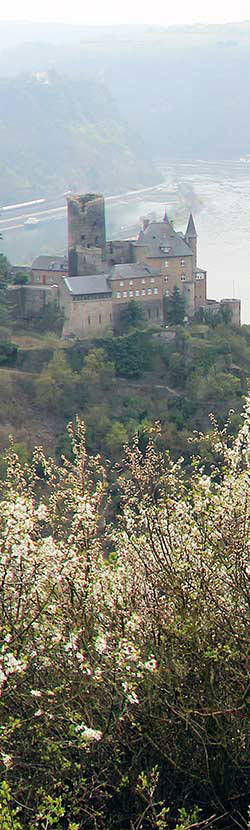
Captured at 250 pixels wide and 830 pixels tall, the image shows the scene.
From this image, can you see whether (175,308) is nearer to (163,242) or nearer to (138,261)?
(138,261)

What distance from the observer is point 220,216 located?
53.8m

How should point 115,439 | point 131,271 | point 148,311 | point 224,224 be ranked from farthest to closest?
point 224,224 → point 148,311 → point 131,271 → point 115,439

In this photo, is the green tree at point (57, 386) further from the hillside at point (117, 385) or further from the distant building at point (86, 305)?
the distant building at point (86, 305)

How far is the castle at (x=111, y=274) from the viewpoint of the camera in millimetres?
24766

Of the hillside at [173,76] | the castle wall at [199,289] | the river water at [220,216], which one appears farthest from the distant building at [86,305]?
the hillside at [173,76]

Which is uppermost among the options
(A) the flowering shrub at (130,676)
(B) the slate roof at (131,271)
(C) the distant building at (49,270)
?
(C) the distant building at (49,270)

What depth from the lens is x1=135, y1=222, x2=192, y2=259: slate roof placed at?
2553cm

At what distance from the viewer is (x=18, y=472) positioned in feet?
23.6

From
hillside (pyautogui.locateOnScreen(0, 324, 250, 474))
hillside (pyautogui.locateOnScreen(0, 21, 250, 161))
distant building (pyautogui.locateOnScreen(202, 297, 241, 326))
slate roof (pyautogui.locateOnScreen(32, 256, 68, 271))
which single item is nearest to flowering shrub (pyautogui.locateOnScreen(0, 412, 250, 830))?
hillside (pyautogui.locateOnScreen(0, 324, 250, 474))

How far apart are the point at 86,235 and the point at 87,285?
5.57 ft

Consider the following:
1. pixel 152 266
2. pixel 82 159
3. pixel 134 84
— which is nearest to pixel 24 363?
pixel 152 266

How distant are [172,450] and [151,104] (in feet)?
234

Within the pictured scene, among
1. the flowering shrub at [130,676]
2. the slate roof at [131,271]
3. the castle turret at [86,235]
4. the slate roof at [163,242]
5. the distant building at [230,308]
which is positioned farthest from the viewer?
the distant building at [230,308]

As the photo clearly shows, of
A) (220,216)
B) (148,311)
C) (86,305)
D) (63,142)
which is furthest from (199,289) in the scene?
(63,142)
